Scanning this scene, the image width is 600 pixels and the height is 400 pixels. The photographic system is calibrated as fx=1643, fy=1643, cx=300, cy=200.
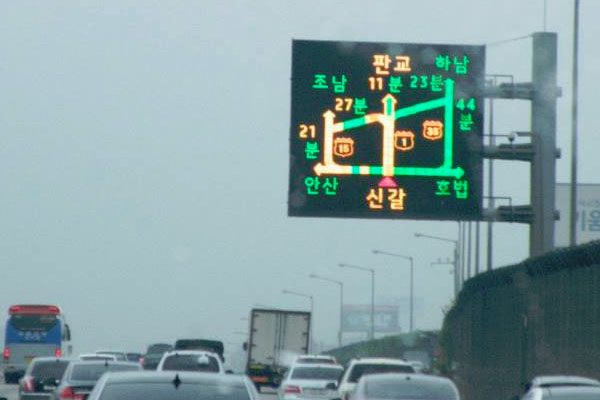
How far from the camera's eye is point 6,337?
66.3 meters

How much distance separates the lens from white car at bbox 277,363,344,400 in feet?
127

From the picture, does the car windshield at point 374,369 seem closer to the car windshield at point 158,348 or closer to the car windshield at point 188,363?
the car windshield at point 188,363

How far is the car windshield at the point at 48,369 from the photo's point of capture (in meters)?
34.0

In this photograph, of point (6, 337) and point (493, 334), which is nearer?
point (493, 334)

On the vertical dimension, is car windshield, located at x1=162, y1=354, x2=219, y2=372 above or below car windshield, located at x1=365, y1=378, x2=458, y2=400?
below

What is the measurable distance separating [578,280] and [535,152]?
5123mm

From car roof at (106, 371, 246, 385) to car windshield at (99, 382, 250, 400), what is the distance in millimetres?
83

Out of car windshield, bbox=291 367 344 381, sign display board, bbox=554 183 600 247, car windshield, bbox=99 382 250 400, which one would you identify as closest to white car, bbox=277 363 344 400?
car windshield, bbox=291 367 344 381

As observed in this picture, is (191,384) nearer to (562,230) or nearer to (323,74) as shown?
(323,74)

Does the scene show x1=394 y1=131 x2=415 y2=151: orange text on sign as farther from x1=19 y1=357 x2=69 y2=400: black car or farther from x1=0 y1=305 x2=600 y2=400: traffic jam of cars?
x1=19 y1=357 x2=69 y2=400: black car

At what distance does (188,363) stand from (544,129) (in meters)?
9.63

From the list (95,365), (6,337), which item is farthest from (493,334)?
(6,337)

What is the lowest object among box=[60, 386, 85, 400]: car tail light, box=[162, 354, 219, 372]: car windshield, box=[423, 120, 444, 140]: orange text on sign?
box=[162, 354, 219, 372]: car windshield

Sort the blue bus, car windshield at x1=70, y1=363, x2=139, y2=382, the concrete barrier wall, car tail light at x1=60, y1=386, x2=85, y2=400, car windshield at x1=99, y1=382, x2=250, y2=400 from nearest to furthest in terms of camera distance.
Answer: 1. car windshield at x1=99, y1=382, x2=250, y2=400
2. car tail light at x1=60, y1=386, x2=85, y2=400
3. car windshield at x1=70, y1=363, x2=139, y2=382
4. the concrete barrier wall
5. the blue bus
